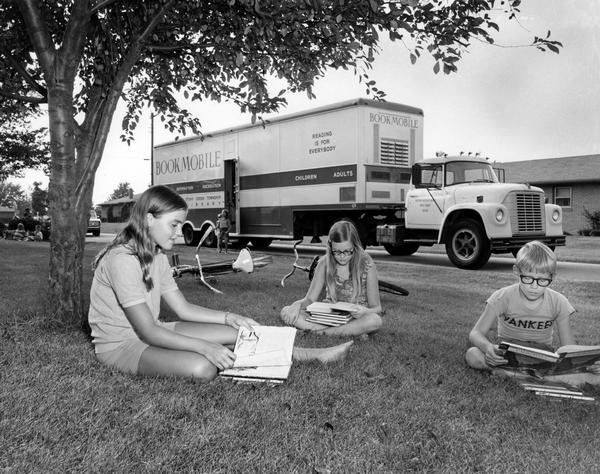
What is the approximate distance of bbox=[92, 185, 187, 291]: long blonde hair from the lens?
3121mm

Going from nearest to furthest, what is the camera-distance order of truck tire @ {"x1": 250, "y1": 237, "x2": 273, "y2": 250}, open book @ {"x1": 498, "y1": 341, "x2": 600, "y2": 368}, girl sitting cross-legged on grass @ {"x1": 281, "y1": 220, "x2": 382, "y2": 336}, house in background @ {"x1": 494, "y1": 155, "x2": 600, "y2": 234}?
1. open book @ {"x1": 498, "y1": 341, "x2": 600, "y2": 368}
2. girl sitting cross-legged on grass @ {"x1": 281, "y1": 220, "x2": 382, "y2": 336}
3. truck tire @ {"x1": 250, "y1": 237, "x2": 273, "y2": 250}
4. house in background @ {"x1": 494, "y1": 155, "x2": 600, "y2": 234}

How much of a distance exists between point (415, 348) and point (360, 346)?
1.43 feet

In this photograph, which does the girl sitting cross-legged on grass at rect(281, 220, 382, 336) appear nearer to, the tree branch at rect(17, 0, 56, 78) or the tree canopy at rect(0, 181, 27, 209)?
the tree branch at rect(17, 0, 56, 78)

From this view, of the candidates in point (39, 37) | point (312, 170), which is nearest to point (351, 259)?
point (39, 37)

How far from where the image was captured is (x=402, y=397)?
302cm

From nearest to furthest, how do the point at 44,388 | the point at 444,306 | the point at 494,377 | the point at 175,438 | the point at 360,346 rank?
the point at 175,438 < the point at 44,388 < the point at 494,377 < the point at 360,346 < the point at 444,306

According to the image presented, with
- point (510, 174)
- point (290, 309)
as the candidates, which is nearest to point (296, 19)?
point (290, 309)

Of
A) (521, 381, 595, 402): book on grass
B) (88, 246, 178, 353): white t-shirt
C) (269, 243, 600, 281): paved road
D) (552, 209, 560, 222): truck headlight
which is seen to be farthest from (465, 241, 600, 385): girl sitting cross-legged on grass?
(552, 209, 560, 222): truck headlight

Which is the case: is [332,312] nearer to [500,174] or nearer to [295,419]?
[295,419]

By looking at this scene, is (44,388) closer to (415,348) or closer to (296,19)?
(415,348)

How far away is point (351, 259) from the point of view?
15.6ft

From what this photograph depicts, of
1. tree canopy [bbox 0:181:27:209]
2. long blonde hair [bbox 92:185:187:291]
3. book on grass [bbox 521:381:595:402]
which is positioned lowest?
book on grass [bbox 521:381:595:402]

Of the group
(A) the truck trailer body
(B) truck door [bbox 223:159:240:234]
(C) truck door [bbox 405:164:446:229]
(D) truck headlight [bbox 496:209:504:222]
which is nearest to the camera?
(D) truck headlight [bbox 496:209:504:222]

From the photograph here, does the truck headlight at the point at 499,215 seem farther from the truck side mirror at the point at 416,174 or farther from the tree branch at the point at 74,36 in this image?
the tree branch at the point at 74,36
